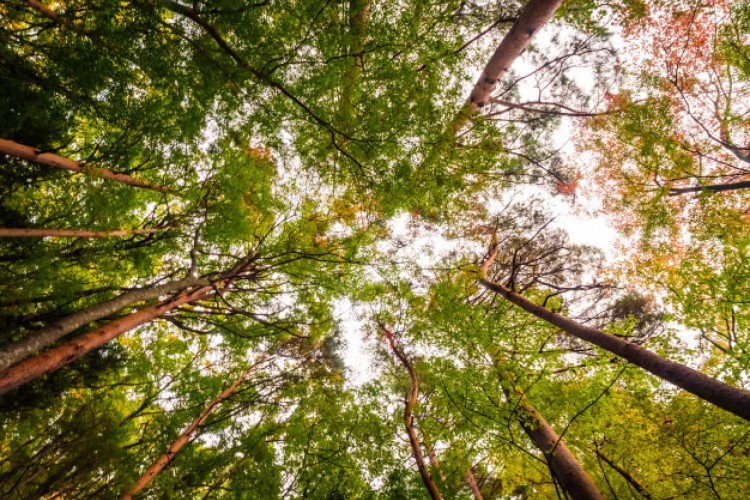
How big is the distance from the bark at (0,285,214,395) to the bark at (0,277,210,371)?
14 cm

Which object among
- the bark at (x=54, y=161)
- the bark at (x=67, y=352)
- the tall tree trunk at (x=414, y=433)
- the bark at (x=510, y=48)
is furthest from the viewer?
the bark at (x=510, y=48)

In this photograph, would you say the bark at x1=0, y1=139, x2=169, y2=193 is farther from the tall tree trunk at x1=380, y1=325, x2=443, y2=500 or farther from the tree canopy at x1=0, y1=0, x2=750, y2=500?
the tall tree trunk at x1=380, y1=325, x2=443, y2=500

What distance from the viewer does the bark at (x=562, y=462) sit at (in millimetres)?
5078

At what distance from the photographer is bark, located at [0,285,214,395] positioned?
2.62m

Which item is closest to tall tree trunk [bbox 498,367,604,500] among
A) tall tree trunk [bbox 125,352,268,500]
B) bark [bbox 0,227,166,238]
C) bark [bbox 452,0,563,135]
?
bark [bbox 452,0,563,135]

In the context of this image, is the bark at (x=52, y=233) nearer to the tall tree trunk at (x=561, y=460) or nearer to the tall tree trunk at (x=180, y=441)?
the tall tree trunk at (x=180, y=441)

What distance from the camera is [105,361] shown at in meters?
5.48

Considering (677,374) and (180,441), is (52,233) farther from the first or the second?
(677,374)

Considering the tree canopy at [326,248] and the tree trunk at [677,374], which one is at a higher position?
the tree canopy at [326,248]

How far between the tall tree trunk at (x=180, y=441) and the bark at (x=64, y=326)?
3156 mm

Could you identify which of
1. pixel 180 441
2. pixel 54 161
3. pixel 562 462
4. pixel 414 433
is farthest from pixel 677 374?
pixel 54 161

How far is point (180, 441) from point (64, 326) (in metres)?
4.19

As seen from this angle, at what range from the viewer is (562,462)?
563 centimetres

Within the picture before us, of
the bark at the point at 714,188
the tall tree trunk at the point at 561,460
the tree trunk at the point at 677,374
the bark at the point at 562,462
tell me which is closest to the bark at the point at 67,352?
the tall tree trunk at the point at 561,460
